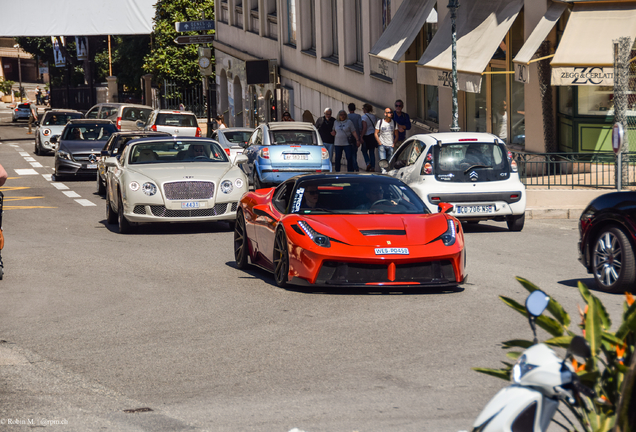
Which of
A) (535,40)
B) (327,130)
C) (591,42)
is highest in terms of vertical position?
(535,40)

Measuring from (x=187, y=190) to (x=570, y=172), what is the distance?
726 cm

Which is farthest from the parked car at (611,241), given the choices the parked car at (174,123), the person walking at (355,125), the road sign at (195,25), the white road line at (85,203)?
the road sign at (195,25)

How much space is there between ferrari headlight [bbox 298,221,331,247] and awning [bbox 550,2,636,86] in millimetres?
10455

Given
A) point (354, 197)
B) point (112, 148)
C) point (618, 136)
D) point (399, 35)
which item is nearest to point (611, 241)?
point (354, 197)

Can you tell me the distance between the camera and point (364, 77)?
3119 cm

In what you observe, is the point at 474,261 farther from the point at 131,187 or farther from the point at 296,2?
the point at 296,2

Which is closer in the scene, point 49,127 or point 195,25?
point 49,127

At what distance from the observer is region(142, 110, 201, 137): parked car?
32.8m

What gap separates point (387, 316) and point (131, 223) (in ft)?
26.8

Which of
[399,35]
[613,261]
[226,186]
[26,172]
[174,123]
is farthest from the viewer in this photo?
[174,123]

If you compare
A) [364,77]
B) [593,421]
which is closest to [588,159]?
[364,77]

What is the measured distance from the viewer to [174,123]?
33156 millimetres

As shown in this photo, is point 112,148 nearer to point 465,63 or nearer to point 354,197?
point 465,63

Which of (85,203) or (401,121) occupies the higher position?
(401,121)
